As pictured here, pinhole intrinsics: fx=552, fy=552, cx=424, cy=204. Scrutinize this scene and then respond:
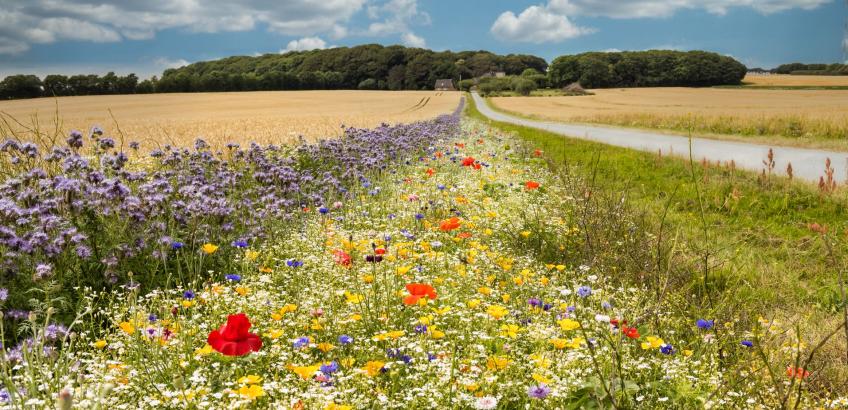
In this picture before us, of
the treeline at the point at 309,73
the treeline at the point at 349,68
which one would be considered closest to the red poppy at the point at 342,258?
the treeline at the point at 309,73

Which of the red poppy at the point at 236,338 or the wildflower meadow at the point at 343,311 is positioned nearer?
the red poppy at the point at 236,338

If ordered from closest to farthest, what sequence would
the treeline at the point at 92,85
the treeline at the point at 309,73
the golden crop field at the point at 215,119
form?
the golden crop field at the point at 215,119 < the treeline at the point at 92,85 < the treeline at the point at 309,73

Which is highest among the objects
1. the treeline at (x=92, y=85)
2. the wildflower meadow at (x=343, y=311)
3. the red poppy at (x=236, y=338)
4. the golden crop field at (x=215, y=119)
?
the treeline at (x=92, y=85)

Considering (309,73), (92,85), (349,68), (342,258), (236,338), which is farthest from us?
(349,68)

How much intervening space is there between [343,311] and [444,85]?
455 feet

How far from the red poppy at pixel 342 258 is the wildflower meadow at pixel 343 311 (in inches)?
1.8

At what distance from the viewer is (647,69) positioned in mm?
121750

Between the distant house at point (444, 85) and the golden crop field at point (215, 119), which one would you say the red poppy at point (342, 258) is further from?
the distant house at point (444, 85)

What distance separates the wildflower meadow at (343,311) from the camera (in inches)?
103

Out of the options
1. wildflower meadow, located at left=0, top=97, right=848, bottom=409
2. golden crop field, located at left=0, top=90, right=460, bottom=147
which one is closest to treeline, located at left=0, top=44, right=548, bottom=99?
golden crop field, located at left=0, top=90, right=460, bottom=147

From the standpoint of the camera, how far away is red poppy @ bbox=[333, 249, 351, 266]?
389cm

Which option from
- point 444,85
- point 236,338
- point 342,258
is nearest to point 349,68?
point 444,85

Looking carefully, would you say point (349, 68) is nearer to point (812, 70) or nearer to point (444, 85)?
point (444, 85)

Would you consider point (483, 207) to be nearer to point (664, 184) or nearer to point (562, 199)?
point (562, 199)
